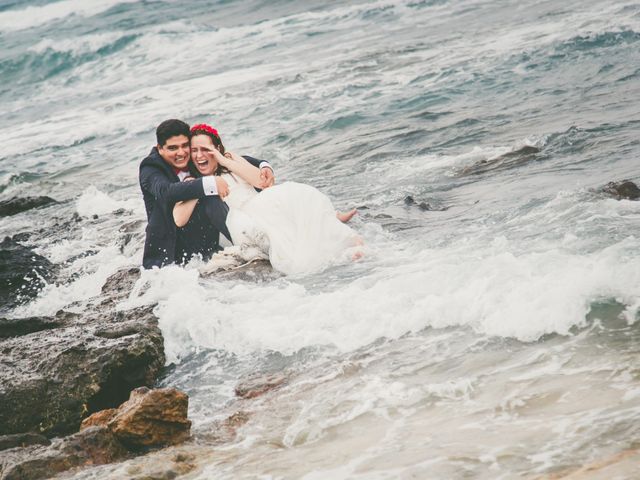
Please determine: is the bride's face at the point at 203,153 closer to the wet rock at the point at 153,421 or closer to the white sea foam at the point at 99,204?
the wet rock at the point at 153,421

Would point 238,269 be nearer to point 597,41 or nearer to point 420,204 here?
point 420,204

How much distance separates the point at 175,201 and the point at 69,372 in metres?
2.52

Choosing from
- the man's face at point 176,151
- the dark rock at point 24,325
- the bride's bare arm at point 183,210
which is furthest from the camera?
the man's face at point 176,151

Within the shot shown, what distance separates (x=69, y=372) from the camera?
17.6 feet

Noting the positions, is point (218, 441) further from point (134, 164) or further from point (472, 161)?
point (134, 164)

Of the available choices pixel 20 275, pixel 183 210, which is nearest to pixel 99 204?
pixel 20 275

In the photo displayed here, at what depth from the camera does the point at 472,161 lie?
38.0ft

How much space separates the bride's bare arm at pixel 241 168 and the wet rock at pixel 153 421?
3522 mm

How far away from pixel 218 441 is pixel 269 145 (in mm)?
11755

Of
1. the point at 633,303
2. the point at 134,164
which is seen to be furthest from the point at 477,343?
the point at 134,164

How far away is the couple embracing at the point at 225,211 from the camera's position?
747 cm

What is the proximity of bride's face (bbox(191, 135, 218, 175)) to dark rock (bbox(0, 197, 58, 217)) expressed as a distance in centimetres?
766

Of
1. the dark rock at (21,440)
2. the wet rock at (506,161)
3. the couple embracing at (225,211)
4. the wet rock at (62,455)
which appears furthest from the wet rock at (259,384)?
the wet rock at (506,161)

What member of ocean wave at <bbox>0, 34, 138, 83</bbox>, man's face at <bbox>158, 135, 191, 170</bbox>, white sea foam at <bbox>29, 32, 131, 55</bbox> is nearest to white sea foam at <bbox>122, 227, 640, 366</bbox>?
man's face at <bbox>158, 135, 191, 170</bbox>
